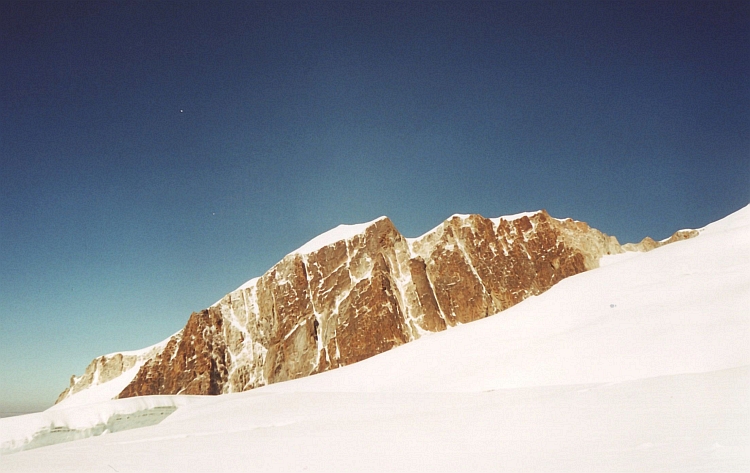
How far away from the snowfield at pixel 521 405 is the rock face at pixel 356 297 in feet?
290

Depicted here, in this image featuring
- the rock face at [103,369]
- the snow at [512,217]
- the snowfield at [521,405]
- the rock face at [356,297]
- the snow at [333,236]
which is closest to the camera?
the snowfield at [521,405]

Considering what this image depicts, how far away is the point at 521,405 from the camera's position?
602cm

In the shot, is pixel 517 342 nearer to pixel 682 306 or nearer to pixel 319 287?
pixel 682 306

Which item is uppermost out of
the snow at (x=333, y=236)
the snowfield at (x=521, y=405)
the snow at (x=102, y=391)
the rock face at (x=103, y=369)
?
the snow at (x=333, y=236)

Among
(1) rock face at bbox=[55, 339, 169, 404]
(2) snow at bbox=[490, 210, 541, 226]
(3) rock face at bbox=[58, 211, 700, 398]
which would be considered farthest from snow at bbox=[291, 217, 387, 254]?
(1) rock face at bbox=[55, 339, 169, 404]

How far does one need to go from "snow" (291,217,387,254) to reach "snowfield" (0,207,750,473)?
103267mm

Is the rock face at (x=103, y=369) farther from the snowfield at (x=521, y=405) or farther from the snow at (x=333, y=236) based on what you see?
the snowfield at (x=521, y=405)

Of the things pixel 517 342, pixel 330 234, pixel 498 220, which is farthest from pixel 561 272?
pixel 517 342

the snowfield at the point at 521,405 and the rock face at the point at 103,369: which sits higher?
the rock face at the point at 103,369

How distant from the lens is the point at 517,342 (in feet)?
29.0

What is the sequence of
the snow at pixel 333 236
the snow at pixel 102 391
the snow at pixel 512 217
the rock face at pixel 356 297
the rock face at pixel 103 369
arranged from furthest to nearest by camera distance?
the snow at pixel 512 217 → the rock face at pixel 103 369 → the snow at pixel 333 236 → the snow at pixel 102 391 → the rock face at pixel 356 297

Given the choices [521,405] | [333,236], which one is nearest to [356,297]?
[333,236]

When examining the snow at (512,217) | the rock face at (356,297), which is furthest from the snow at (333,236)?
the snow at (512,217)

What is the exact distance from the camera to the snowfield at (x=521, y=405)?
4484mm
